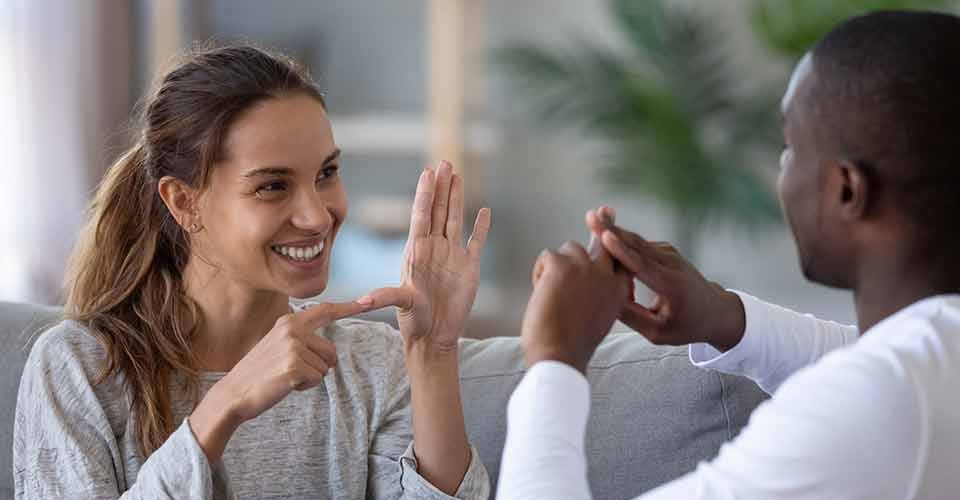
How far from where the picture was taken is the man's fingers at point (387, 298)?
1.57 m

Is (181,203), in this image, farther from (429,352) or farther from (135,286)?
(429,352)

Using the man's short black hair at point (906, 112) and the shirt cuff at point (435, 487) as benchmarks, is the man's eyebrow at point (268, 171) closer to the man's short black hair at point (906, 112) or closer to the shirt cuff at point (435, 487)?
the shirt cuff at point (435, 487)

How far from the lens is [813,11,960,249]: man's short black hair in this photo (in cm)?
105

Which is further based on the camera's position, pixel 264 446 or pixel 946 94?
pixel 264 446

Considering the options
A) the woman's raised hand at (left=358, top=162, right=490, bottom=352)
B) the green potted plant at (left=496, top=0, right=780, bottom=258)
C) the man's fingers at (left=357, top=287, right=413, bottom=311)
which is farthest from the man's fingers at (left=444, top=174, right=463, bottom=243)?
the green potted plant at (left=496, top=0, right=780, bottom=258)

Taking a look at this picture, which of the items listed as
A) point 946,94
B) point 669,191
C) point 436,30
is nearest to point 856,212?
point 946,94

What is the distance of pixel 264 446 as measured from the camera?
1799 mm

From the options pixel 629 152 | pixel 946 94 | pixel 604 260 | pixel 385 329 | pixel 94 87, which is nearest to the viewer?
pixel 946 94

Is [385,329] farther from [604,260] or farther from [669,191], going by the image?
[669,191]

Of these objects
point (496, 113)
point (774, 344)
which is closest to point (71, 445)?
point (774, 344)

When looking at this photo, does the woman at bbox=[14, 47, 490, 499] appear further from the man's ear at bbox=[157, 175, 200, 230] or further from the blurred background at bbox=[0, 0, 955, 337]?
the blurred background at bbox=[0, 0, 955, 337]

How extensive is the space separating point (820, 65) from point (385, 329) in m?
0.98

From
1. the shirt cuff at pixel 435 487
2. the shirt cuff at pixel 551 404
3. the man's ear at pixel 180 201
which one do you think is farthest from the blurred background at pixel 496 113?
the shirt cuff at pixel 551 404

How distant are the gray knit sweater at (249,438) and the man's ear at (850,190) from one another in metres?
0.78
